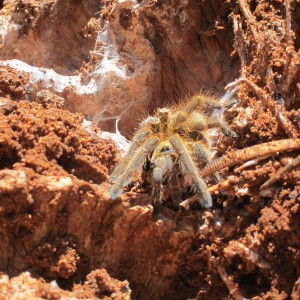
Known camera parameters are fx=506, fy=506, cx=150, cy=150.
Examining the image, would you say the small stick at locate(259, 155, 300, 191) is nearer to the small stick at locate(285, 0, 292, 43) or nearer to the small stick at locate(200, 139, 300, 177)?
the small stick at locate(200, 139, 300, 177)

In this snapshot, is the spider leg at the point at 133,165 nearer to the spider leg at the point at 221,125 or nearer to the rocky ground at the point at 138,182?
the rocky ground at the point at 138,182

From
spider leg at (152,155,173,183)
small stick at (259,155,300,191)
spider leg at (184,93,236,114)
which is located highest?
spider leg at (184,93,236,114)

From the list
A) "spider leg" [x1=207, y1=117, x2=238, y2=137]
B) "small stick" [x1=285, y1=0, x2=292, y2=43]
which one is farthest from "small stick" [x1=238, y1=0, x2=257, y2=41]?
"spider leg" [x1=207, y1=117, x2=238, y2=137]

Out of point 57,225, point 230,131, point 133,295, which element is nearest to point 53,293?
point 57,225

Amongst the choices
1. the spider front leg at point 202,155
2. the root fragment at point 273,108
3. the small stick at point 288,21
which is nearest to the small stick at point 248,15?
the small stick at point 288,21

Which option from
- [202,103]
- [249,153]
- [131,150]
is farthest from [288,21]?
[131,150]

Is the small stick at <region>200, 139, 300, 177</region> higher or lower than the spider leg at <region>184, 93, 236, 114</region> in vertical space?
lower

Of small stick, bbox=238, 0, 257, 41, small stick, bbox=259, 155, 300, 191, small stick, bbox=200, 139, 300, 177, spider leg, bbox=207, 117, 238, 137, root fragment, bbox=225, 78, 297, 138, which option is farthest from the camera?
small stick, bbox=238, 0, 257, 41
